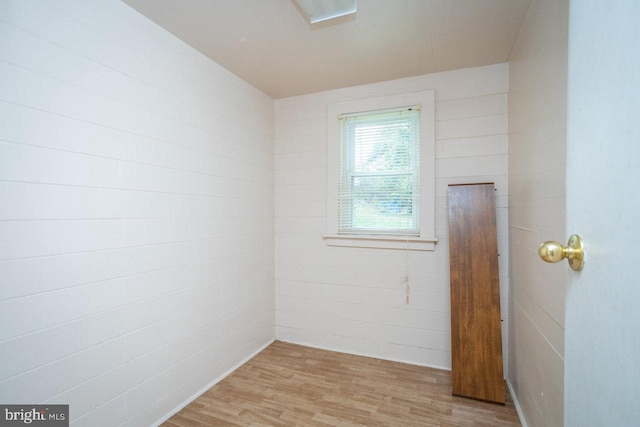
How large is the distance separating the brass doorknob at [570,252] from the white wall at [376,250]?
212 cm

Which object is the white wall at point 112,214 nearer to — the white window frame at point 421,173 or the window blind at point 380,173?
the white window frame at point 421,173

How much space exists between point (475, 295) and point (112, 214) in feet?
8.51

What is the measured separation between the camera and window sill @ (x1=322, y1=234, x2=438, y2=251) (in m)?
2.76

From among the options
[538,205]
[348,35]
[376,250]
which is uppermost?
[348,35]

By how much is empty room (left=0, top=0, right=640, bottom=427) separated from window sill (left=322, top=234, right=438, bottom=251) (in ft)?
0.11

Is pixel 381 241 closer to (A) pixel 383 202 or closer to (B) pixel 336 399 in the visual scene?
(A) pixel 383 202

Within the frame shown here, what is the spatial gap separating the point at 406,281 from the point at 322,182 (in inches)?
50.7

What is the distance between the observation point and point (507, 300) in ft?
8.22

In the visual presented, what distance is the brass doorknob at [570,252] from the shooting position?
627mm

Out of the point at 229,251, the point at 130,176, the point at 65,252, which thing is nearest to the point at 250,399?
the point at 229,251

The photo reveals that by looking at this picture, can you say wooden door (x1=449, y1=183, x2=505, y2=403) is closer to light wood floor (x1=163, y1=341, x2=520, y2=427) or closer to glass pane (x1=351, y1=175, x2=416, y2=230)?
light wood floor (x1=163, y1=341, x2=520, y2=427)

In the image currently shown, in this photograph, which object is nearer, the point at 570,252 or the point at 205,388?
the point at 570,252

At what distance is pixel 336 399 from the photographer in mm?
2250

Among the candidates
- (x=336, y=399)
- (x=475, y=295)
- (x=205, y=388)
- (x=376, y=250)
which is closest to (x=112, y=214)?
(x=205, y=388)
